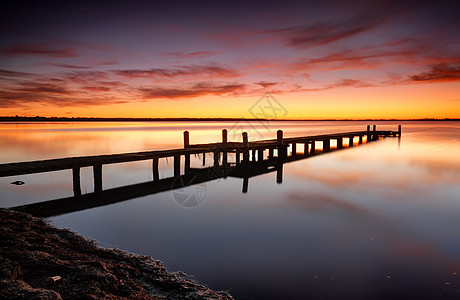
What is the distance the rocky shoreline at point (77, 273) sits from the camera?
3238mm

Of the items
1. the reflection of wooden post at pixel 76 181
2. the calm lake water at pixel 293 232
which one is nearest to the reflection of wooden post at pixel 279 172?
the calm lake water at pixel 293 232

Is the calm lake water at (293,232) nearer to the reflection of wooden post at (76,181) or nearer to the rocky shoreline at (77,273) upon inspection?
the rocky shoreline at (77,273)

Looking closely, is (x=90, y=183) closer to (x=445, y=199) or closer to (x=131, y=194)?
(x=131, y=194)

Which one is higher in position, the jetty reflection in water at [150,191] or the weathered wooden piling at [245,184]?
the jetty reflection in water at [150,191]

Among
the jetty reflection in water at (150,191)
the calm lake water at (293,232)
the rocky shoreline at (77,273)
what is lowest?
the calm lake water at (293,232)

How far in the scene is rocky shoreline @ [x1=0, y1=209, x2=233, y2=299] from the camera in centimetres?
324

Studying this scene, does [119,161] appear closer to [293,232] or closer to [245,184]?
[245,184]

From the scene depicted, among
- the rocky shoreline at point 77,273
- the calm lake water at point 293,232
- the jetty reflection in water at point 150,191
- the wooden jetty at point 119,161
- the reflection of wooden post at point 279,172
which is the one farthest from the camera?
the reflection of wooden post at point 279,172

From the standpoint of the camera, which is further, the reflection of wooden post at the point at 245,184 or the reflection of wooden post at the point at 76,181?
the reflection of wooden post at the point at 245,184

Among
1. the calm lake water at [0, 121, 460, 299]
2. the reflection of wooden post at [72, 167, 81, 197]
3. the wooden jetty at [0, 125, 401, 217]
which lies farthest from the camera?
the reflection of wooden post at [72, 167, 81, 197]

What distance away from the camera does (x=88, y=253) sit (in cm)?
495

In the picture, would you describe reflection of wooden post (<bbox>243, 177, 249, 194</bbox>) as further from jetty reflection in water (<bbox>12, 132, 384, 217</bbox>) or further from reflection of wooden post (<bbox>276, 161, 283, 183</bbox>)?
reflection of wooden post (<bbox>276, 161, 283, 183</bbox>)

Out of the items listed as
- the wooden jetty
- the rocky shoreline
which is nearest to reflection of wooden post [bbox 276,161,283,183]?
the wooden jetty

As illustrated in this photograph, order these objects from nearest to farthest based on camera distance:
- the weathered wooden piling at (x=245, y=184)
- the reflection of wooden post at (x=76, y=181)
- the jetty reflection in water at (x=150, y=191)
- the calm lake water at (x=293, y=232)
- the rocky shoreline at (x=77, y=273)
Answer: the rocky shoreline at (x=77, y=273), the calm lake water at (x=293, y=232), the jetty reflection in water at (x=150, y=191), the reflection of wooden post at (x=76, y=181), the weathered wooden piling at (x=245, y=184)
